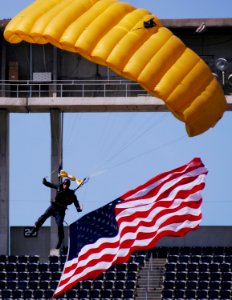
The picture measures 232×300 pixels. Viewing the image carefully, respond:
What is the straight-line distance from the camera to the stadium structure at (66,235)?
46000 millimetres

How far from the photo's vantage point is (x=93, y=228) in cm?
3828

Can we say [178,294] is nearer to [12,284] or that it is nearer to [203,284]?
[203,284]

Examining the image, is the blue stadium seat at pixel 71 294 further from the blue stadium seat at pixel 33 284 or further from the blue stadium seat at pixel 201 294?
the blue stadium seat at pixel 201 294

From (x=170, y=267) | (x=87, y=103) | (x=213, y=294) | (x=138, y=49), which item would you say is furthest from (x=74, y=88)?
(x=138, y=49)

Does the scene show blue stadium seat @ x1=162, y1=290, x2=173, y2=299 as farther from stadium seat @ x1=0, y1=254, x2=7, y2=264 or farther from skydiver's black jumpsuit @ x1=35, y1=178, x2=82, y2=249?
stadium seat @ x1=0, y1=254, x2=7, y2=264

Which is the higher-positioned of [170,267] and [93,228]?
[93,228]

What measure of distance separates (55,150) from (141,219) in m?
10.5

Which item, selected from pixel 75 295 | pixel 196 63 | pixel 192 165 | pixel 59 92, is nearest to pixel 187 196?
pixel 192 165

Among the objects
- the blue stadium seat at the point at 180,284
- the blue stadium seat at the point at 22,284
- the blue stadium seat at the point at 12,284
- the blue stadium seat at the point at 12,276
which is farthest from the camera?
the blue stadium seat at the point at 12,276

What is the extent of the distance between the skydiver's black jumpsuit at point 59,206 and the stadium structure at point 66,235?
1.49 m

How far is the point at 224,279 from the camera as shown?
46.2 meters

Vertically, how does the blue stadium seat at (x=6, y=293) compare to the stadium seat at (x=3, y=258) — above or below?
below

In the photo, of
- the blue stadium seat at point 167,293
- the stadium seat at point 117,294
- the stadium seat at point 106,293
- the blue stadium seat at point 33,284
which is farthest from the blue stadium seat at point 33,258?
the blue stadium seat at point 167,293

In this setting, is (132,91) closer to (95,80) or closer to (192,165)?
(95,80)
